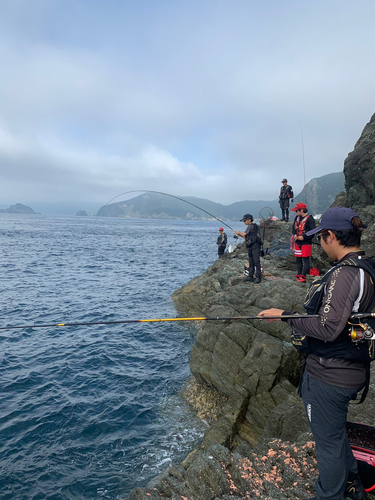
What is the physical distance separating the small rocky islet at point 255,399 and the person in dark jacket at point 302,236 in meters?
0.92

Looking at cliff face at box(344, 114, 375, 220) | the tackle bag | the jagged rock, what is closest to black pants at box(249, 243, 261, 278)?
cliff face at box(344, 114, 375, 220)

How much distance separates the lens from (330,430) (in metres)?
2.92

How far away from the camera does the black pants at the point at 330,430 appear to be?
2.86 meters

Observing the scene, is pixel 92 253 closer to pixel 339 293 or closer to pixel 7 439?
pixel 7 439

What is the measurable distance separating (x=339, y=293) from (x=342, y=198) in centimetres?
1785

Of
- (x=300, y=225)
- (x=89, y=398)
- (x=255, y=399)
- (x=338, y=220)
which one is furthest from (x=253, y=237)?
(x=338, y=220)

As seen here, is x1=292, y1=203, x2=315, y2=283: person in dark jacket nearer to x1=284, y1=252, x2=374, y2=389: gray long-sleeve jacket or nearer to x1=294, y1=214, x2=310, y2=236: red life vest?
x1=294, y1=214, x2=310, y2=236: red life vest

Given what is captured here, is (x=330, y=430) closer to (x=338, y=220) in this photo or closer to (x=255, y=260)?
(x=338, y=220)

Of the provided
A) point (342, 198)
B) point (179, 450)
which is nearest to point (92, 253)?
point (342, 198)

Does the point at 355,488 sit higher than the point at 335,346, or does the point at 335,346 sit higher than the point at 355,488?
the point at 335,346

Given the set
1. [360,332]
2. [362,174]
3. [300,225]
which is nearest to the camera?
[360,332]

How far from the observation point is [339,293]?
279 centimetres

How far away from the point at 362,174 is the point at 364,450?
14400 millimetres

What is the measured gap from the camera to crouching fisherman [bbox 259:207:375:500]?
2.74m
